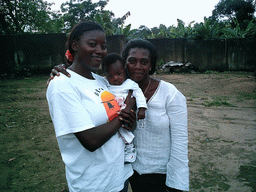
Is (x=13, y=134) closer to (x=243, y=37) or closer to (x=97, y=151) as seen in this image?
(x=97, y=151)

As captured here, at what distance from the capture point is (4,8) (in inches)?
500

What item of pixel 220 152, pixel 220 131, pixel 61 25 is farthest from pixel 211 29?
pixel 220 152

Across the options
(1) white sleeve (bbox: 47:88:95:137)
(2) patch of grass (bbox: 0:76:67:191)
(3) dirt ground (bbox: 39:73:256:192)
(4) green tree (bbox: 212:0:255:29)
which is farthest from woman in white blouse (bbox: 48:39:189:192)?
(4) green tree (bbox: 212:0:255:29)

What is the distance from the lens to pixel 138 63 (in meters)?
1.61

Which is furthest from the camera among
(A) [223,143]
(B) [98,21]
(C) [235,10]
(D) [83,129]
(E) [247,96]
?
(C) [235,10]

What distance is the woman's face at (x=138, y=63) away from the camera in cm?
161

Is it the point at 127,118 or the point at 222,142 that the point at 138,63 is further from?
the point at 222,142

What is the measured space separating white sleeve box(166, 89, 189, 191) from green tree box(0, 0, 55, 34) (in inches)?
535

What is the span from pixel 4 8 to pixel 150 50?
14.8 metres

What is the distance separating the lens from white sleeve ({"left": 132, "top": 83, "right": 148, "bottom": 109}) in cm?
147

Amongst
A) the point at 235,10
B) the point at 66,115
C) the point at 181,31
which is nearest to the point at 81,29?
the point at 66,115

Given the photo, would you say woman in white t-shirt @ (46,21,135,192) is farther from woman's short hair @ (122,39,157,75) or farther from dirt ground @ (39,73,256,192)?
dirt ground @ (39,73,256,192)

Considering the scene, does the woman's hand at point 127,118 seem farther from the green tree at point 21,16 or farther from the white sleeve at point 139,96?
the green tree at point 21,16

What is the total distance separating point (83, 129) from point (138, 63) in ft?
2.48
